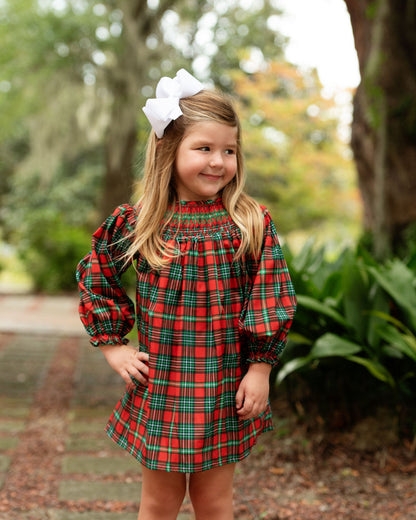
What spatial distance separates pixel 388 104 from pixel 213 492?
353 cm

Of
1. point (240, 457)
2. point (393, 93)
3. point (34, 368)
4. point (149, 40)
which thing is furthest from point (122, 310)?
point (149, 40)

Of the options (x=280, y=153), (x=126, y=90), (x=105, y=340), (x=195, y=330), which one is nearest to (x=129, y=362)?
(x=105, y=340)

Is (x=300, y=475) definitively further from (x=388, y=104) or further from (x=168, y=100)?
(x=388, y=104)

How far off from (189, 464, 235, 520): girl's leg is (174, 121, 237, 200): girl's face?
0.79 metres

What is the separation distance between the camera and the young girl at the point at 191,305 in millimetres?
1485

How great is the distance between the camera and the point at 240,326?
4.97 ft

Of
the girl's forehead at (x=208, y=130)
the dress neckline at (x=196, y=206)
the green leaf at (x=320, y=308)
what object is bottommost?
the green leaf at (x=320, y=308)

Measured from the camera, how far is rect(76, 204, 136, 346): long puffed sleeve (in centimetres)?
156

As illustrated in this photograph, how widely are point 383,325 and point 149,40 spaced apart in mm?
8421

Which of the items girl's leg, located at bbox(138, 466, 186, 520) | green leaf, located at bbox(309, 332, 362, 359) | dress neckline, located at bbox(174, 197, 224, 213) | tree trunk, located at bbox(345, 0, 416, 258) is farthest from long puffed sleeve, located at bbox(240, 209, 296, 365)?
tree trunk, located at bbox(345, 0, 416, 258)

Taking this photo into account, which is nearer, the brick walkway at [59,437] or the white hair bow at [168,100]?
the white hair bow at [168,100]

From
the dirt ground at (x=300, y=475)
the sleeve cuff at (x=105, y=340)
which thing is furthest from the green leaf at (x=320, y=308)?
the sleeve cuff at (x=105, y=340)

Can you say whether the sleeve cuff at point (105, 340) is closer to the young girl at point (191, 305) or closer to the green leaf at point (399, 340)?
the young girl at point (191, 305)

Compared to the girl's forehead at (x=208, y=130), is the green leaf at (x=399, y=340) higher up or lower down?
lower down
